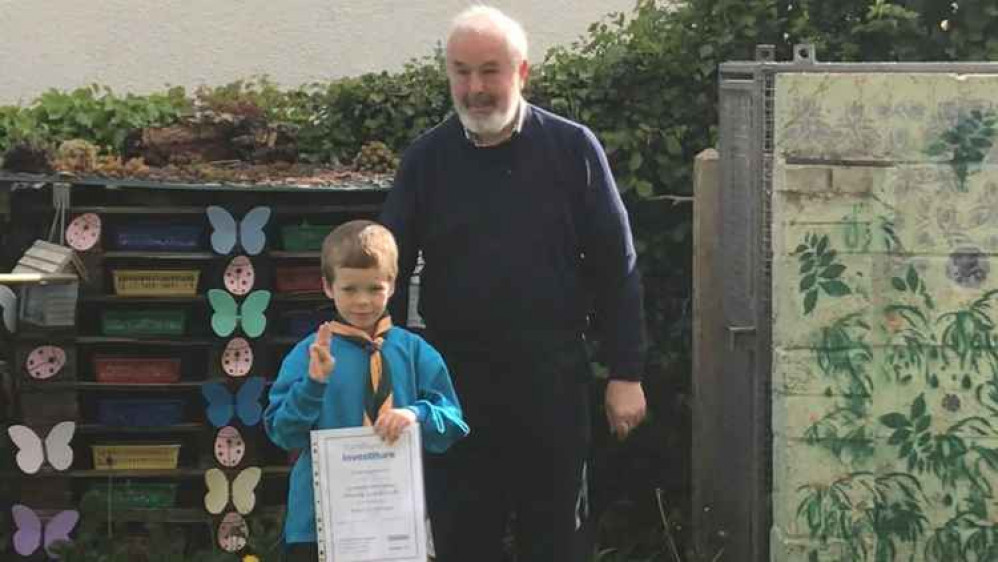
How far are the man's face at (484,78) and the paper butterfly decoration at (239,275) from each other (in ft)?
4.96

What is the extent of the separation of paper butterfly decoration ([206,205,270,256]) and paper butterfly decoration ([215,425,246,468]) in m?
0.61

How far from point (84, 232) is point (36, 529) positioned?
1.01m

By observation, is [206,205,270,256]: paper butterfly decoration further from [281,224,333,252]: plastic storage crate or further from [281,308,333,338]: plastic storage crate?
[281,308,333,338]: plastic storage crate

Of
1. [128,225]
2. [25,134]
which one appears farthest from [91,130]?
[128,225]

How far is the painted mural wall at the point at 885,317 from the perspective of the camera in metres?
4.79

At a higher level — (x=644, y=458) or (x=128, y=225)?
(x=128, y=225)

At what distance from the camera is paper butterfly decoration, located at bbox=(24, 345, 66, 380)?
5.51m

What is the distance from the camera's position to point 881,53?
596 centimetres

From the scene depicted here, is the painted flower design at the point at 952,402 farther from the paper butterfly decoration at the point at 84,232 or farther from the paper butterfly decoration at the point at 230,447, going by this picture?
the paper butterfly decoration at the point at 84,232

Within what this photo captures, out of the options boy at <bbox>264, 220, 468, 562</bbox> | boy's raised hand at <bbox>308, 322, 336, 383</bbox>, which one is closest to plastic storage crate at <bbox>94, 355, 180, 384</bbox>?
boy at <bbox>264, 220, 468, 562</bbox>

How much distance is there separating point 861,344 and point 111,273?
2476mm

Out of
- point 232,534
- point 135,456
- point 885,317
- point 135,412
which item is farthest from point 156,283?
point 885,317

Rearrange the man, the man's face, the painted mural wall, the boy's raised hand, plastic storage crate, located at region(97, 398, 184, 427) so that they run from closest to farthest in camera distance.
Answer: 1. the boy's raised hand
2. the man's face
3. the man
4. the painted mural wall
5. plastic storage crate, located at region(97, 398, 184, 427)

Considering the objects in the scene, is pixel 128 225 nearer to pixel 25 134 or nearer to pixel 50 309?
pixel 50 309
